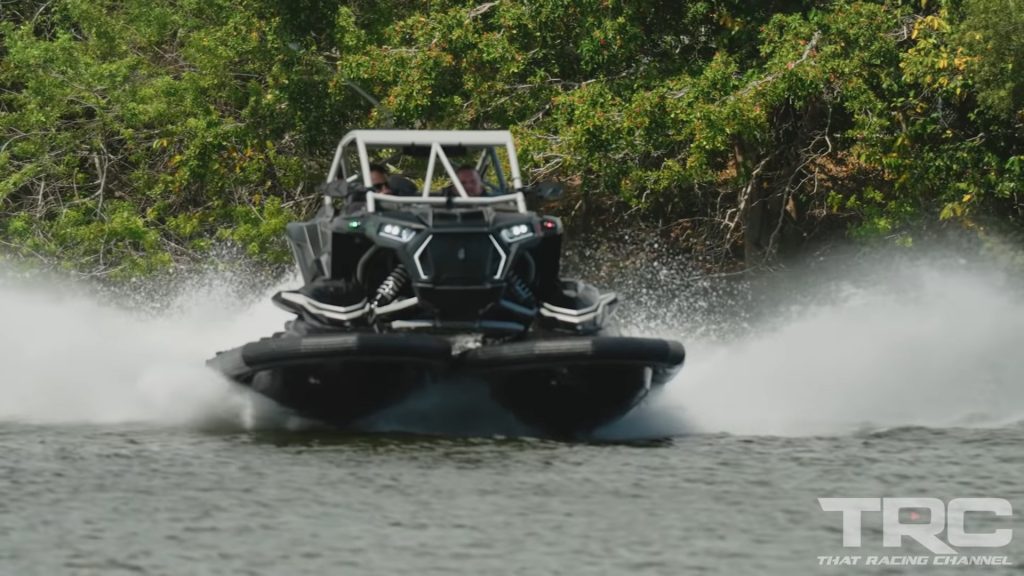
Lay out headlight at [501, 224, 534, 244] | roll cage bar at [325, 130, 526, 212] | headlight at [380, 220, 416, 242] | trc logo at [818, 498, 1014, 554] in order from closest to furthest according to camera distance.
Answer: trc logo at [818, 498, 1014, 554]
headlight at [380, 220, 416, 242]
headlight at [501, 224, 534, 244]
roll cage bar at [325, 130, 526, 212]

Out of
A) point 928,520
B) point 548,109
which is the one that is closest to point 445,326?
point 928,520

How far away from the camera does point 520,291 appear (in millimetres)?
14352

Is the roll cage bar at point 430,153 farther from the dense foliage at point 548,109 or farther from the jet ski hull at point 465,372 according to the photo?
the dense foliage at point 548,109

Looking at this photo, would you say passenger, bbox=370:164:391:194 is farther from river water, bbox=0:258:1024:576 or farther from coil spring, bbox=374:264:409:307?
river water, bbox=0:258:1024:576

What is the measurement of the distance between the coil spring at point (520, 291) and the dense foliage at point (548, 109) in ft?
24.3

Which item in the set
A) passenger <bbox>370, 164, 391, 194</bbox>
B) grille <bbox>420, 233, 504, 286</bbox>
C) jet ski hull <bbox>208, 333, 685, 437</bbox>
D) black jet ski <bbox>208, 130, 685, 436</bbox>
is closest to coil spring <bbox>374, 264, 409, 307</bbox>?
black jet ski <bbox>208, 130, 685, 436</bbox>

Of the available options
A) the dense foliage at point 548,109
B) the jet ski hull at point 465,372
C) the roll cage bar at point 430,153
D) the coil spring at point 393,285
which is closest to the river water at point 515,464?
the jet ski hull at point 465,372

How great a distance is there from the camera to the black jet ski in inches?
526

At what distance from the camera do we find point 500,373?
532 inches

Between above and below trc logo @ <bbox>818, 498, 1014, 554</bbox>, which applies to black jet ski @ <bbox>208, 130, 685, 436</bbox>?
above

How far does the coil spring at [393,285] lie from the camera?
1416cm

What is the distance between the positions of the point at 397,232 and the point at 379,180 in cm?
129

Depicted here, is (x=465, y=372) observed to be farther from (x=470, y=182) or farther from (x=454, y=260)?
(x=470, y=182)

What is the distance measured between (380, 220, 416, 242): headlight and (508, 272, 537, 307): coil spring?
0.85 meters
